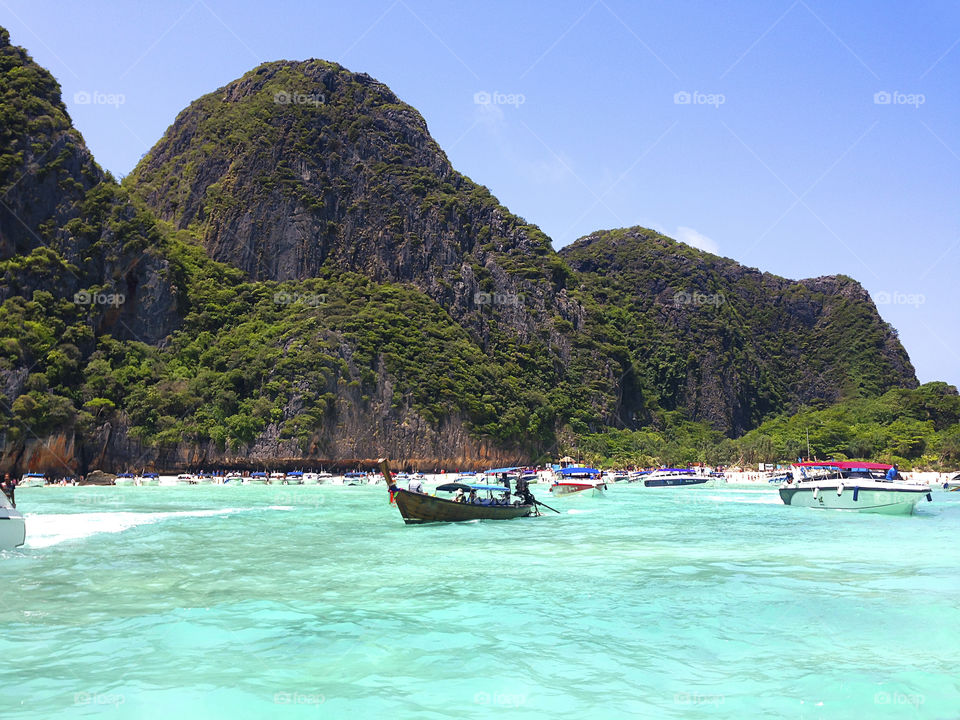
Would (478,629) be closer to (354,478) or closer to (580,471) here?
(580,471)

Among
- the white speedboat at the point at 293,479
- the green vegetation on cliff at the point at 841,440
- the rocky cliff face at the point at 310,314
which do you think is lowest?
the white speedboat at the point at 293,479

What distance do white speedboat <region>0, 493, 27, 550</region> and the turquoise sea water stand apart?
519 millimetres

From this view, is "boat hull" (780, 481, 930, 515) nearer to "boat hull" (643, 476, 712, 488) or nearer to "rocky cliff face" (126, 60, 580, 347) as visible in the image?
"boat hull" (643, 476, 712, 488)

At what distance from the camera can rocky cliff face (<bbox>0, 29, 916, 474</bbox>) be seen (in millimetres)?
90375

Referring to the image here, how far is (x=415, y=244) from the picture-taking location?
139625 millimetres

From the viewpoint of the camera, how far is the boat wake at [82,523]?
26.0 metres

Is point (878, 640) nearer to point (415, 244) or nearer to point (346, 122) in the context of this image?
point (415, 244)

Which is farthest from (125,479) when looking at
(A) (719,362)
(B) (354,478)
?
(A) (719,362)

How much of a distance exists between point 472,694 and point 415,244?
5224 inches

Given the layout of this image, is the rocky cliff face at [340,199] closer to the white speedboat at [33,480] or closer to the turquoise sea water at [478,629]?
the white speedboat at [33,480]

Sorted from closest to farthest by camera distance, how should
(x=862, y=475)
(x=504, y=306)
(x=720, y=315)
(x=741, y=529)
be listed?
(x=741, y=529), (x=862, y=475), (x=504, y=306), (x=720, y=315)

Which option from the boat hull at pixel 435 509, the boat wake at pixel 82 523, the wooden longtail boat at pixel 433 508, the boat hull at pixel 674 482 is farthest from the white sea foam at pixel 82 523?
the boat hull at pixel 674 482

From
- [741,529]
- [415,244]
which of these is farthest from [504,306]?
[741,529]

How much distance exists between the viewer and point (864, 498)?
129 ft
